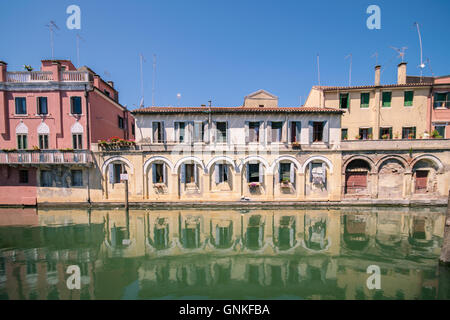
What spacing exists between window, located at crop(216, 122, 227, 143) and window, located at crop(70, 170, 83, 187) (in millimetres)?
13013

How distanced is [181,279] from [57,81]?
64.4ft

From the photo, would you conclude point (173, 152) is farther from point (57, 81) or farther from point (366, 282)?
point (366, 282)

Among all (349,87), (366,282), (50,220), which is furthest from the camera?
(349,87)

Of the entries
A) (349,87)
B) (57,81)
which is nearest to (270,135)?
(349,87)

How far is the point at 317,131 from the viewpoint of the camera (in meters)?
16.8

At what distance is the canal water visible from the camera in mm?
6508

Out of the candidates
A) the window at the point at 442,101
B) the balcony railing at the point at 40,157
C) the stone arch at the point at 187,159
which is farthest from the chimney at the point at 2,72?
the window at the point at 442,101

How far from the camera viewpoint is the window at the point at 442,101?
1864 cm

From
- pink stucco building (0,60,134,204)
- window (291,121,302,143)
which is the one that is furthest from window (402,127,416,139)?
pink stucco building (0,60,134,204)

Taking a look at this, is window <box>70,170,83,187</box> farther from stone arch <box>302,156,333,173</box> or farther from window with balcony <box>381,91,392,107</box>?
window with balcony <box>381,91,392,107</box>

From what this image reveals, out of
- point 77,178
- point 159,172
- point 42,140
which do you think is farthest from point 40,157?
point 159,172

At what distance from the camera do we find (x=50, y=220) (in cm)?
1339

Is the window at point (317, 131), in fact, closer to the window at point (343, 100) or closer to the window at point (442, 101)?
the window at point (343, 100)

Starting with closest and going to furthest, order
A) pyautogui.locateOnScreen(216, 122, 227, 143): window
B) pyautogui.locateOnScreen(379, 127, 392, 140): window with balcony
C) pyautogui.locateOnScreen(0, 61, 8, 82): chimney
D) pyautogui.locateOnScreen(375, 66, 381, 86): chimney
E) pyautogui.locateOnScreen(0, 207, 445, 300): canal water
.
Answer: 1. pyautogui.locateOnScreen(0, 207, 445, 300): canal water
2. pyautogui.locateOnScreen(0, 61, 8, 82): chimney
3. pyautogui.locateOnScreen(216, 122, 227, 143): window
4. pyautogui.locateOnScreen(379, 127, 392, 140): window with balcony
5. pyautogui.locateOnScreen(375, 66, 381, 86): chimney
